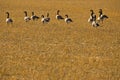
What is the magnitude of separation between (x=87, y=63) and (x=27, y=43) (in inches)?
234

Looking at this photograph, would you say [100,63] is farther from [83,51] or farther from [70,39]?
[70,39]

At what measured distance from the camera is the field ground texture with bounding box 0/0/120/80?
49.4 ft

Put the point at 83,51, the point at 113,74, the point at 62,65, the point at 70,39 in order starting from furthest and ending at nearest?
1. the point at 70,39
2. the point at 83,51
3. the point at 62,65
4. the point at 113,74

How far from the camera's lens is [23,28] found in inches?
1095

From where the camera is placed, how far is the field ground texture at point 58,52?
1507 cm

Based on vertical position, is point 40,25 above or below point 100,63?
above

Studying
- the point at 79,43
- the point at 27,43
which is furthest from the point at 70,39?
the point at 27,43

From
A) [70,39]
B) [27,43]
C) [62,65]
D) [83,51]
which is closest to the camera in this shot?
[62,65]

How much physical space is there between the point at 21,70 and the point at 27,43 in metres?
6.37

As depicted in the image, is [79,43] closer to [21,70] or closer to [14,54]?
[14,54]

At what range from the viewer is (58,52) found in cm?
A: 1933

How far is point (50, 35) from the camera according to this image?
24906mm

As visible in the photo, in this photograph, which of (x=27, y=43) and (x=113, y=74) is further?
(x=27, y=43)

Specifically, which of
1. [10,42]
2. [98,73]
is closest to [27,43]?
[10,42]
